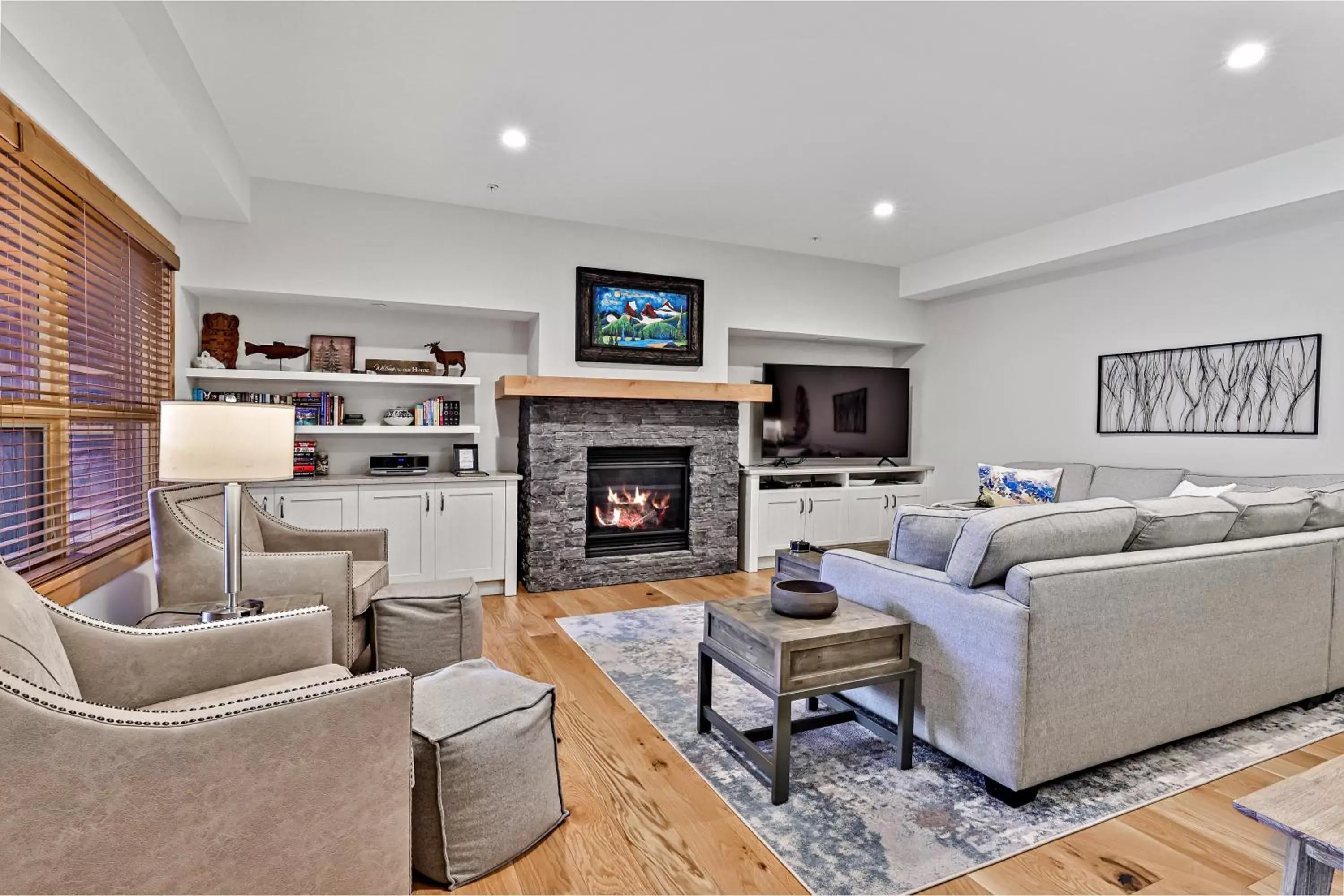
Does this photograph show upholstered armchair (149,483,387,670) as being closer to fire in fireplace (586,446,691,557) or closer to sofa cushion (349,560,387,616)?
sofa cushion (349,560,387,616)

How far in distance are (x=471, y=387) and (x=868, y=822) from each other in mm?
3853

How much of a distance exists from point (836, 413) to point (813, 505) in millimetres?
927

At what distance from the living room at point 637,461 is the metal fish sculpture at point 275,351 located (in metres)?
0.03

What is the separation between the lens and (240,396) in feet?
13.4

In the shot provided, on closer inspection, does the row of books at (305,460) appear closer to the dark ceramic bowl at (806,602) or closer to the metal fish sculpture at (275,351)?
the metal fish sculpture at (275,351)

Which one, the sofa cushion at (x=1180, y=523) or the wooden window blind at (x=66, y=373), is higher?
the wooden window blind at (x=66, y=373)

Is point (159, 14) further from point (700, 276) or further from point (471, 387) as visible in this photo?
point (700, 276)

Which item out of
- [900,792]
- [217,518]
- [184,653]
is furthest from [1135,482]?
[217,518]

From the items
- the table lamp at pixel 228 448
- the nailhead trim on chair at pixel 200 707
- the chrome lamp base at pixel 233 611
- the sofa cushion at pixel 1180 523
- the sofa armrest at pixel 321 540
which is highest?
the table lamp at pixel 228 448

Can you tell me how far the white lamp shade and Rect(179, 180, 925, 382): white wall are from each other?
2.37m

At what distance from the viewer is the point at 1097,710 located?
6.67 feet

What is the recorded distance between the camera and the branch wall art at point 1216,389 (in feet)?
12.3

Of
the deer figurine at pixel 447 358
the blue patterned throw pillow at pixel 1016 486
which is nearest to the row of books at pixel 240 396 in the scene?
the deer figurine at pixel 447 358

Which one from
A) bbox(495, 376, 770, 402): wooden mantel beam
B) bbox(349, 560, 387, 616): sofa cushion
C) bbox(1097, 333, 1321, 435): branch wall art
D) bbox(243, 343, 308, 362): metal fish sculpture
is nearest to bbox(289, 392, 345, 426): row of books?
bbox(243, 343, 308, 362): metal fish sculpture
